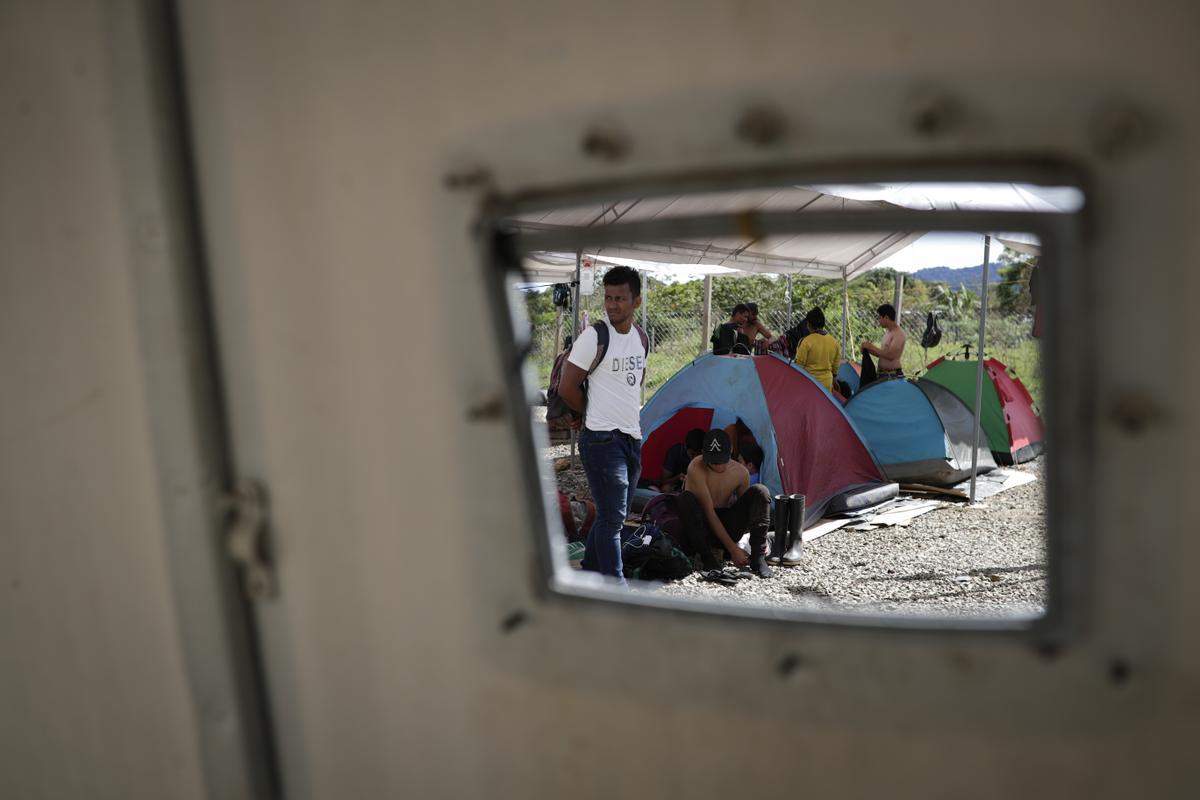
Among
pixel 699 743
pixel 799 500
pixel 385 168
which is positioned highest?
pixel 385 168

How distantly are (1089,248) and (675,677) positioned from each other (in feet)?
1.80

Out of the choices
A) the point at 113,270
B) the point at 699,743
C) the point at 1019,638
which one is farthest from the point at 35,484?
the point at 1019,638

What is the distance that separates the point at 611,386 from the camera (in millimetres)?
3559

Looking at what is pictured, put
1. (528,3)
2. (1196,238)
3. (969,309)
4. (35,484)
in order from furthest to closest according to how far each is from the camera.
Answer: (969,309) < (35,484) < (528,3) < (1196,238)

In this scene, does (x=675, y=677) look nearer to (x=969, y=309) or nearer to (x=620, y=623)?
(x=620, y=623)

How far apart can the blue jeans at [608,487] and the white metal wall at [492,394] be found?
249cm

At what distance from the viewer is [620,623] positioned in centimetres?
86

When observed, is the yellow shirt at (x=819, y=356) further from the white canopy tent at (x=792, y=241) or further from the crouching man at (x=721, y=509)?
the crouching man at (x=721, y=509)

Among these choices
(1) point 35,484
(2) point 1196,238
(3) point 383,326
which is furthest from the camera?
(1) point 35,484

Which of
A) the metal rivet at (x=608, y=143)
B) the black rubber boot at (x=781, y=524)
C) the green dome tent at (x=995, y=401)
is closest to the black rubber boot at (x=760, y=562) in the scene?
the black rubber boot at (x=781, y=524)

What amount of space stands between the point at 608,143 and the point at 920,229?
29cm

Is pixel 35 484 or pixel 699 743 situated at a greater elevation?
pixel 35 484

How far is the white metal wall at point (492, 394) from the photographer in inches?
26.5

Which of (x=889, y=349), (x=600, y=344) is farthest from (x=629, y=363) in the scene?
(x=889, y=349)
